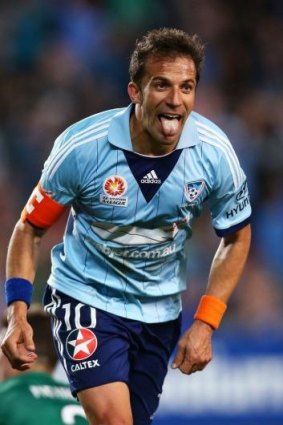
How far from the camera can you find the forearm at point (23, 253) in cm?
458

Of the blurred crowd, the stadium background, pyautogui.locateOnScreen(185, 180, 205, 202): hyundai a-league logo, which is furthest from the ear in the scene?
the blurred crowd

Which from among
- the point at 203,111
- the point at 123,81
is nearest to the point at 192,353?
the point at 203,111

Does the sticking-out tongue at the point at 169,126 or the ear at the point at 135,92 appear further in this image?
the ear at the point at 135,92

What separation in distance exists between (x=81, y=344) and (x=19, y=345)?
0.94ft

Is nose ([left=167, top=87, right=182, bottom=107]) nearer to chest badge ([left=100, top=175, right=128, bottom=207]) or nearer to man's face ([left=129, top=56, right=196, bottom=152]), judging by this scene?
man's face ([left=129, top=56, right=196, bottom=152])

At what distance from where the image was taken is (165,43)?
4.44m

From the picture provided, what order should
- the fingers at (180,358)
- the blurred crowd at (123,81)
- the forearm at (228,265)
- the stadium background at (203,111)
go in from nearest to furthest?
the fingers at (180,358) → the forearm at (228,265) → the stadium background at (203,111) → the blurred crowd at (123,81)

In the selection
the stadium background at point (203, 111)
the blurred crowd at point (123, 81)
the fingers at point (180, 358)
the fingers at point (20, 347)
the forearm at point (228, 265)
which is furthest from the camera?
the blurred crowd at point (123, 81)

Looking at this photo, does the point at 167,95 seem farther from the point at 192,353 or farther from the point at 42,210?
the point at 192,353

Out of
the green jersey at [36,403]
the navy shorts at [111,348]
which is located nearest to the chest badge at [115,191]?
the navy shorts at [111,348]

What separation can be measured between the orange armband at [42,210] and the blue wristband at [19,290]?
23cm

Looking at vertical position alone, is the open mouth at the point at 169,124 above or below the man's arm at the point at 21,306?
above

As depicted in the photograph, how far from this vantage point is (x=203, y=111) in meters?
9.19

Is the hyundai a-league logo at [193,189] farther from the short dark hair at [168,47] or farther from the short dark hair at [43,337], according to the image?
the short dark hair at [43,337]
